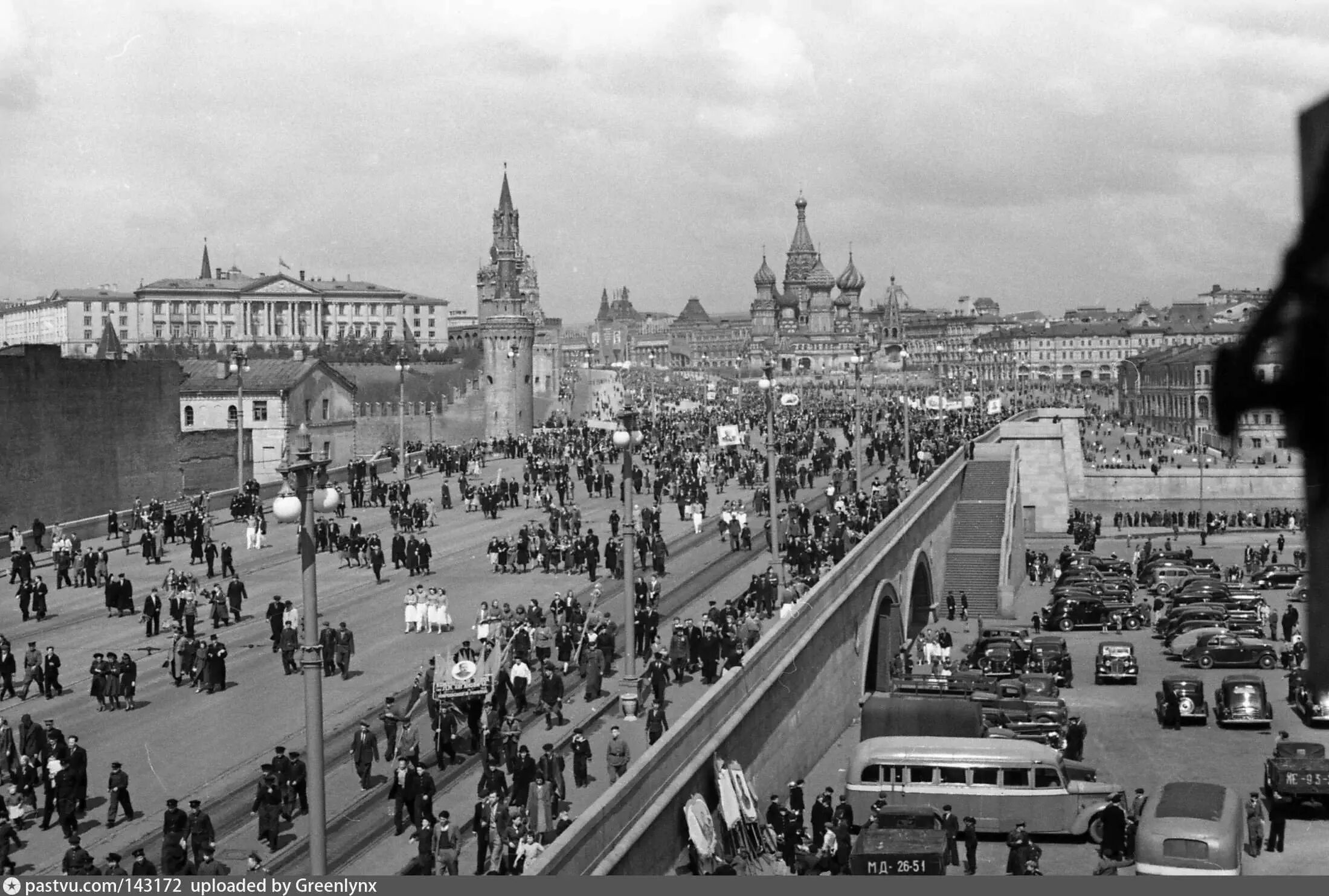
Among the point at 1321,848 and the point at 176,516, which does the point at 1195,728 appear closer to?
the point at 1321,848

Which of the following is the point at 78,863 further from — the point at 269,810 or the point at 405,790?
the point at 405,790

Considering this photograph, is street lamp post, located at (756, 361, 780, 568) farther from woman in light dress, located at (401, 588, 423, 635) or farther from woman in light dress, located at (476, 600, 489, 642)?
woman in light dress, located at (401, 588, 423, 635)

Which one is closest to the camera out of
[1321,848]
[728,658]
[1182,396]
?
[1321,848]

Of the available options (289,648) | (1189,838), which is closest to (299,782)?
(289,648)

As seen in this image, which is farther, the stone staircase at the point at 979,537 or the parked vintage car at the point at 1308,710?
the stone staircase at the point at 979,537

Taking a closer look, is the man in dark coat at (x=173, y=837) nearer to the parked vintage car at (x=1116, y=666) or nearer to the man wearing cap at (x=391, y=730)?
the man wearing cap at (x=391, y=730)

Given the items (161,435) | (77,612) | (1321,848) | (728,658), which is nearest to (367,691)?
(728,658)

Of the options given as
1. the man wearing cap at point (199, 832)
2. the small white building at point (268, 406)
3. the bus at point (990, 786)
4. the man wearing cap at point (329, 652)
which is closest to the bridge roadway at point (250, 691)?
A: the man wearing cap at point (329, 652)
